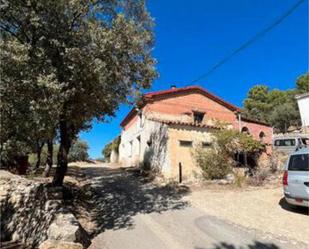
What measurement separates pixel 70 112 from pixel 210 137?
10844 millimetres

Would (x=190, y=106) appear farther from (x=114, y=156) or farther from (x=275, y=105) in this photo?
(x=275, y=105)

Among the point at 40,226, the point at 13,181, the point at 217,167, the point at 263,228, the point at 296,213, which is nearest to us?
the point at 40,226

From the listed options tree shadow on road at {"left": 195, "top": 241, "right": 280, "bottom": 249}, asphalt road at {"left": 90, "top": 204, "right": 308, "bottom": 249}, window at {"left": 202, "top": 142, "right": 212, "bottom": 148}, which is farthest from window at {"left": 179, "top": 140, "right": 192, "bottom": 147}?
tree shadow on road at {"left": 195, "top": 241, "right": 280, "bottom": 249}

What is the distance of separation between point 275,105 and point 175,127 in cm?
3366

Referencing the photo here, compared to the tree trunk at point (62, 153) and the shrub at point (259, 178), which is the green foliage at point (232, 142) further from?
the tree trunk at point (62, 153)

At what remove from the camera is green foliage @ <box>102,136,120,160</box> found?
37256 mm

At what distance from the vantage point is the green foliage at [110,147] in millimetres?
37256

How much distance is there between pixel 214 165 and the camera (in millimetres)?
15789

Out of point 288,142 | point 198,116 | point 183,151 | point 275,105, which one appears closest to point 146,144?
point 183,151

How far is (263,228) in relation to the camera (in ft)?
25.2

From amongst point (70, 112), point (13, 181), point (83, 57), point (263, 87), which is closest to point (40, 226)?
point (13, 181)

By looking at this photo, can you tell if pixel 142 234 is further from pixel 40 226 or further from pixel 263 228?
pixel 263 228

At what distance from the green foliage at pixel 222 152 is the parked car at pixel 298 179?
252 inches

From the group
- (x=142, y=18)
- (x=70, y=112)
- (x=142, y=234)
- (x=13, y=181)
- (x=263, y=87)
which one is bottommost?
(x=142, y=234)
